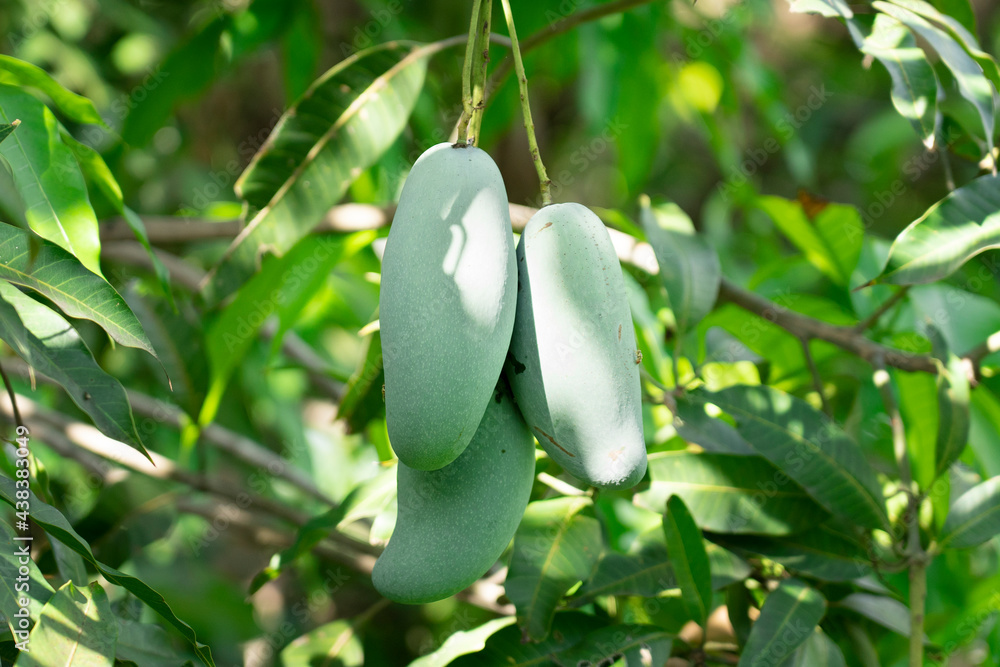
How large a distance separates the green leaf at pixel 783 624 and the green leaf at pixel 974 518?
0.16 meters

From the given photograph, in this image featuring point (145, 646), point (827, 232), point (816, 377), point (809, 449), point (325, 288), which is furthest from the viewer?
point (325, 288)

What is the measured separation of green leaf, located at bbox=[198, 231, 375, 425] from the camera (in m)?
1.04

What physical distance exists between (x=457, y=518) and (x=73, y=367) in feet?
1.10

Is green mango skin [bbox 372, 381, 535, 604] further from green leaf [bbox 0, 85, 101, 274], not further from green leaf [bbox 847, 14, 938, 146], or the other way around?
green leaf [bbox 847, 14, 938, 146]

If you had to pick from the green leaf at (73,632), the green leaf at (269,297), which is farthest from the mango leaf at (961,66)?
the green leaf at (73,632)

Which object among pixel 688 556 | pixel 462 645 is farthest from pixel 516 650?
pixel 688 556

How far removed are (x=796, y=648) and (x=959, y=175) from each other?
253 centimetres

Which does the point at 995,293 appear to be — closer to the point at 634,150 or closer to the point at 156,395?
the point at 634,150

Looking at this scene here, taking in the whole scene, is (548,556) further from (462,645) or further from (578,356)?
(578,356)

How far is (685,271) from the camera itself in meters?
0.93

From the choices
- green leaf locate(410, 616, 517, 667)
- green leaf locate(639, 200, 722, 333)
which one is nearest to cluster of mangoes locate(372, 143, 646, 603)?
green leaf locate(410, 616, 517, 667)

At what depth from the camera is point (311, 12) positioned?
4.80ft

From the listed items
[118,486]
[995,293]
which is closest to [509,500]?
[118,486]

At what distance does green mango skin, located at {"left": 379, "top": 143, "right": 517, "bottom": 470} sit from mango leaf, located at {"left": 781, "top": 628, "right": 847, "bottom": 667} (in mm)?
477
